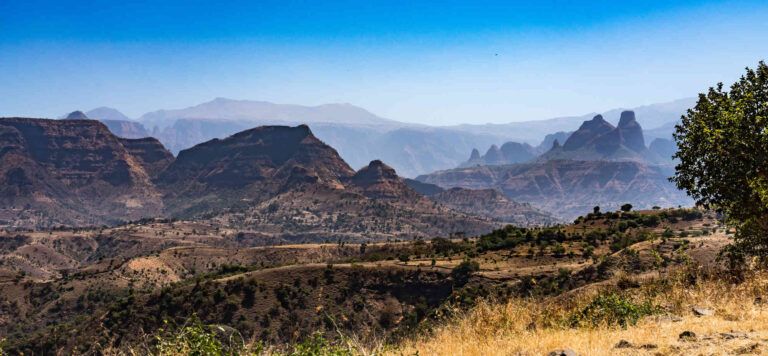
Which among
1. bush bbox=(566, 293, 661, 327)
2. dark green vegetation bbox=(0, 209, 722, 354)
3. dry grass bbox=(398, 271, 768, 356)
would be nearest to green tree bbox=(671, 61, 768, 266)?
dry grass bbox=(398, 271, 768, 356)

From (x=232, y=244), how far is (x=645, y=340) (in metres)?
199

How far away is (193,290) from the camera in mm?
65000

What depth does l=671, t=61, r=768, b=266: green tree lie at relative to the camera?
1313cm

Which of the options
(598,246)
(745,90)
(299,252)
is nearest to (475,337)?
(745,90)

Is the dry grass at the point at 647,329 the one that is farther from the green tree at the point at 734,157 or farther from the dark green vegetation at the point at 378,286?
the dark green vegetation at the point at 378,286

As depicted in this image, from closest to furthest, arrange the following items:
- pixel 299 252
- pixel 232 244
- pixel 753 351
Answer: pixel 753 351, pixel 299 252, pixel 232 244

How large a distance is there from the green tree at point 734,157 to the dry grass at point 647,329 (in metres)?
2.86

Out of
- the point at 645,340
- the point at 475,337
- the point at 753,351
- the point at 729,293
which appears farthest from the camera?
the point at 729,293

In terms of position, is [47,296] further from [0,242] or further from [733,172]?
[733,172]

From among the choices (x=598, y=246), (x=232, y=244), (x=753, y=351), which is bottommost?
(x=232, y=244)

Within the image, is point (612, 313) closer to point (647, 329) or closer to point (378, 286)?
point (647, 329)

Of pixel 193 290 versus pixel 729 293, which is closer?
pixel 729 293

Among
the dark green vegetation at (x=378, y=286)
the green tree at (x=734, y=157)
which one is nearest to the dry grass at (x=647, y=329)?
the green tree at (x=734, y=157)

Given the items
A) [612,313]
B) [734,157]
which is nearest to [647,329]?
[612,313]
